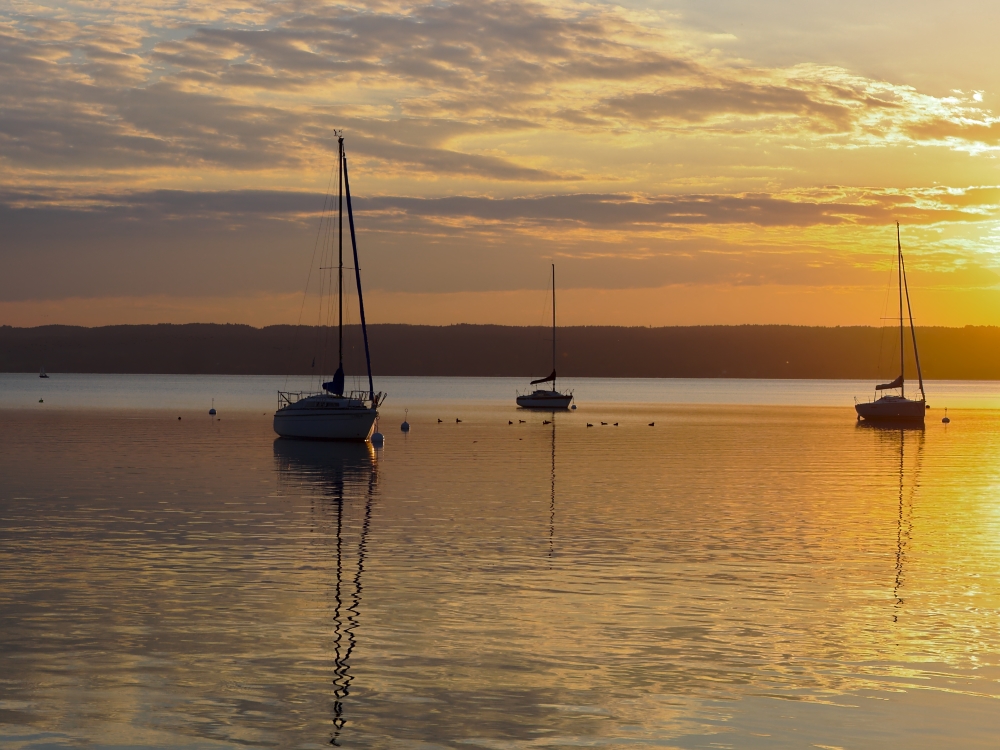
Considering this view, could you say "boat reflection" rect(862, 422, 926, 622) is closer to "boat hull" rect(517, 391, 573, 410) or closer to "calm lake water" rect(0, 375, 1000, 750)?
"calm lake water" rect(0, 375, 1000, 750)

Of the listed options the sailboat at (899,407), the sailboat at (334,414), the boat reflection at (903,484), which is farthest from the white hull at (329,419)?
the sailboat at (899,407)

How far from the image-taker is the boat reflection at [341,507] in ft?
54.1

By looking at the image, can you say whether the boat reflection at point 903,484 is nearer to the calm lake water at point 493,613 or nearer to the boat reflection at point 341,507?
the calm lake water at point 493,613

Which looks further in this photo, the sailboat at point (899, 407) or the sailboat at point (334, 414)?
the sailboat at point (899, 407)

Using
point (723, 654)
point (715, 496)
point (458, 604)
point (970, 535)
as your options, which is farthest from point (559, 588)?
point (715, 496)

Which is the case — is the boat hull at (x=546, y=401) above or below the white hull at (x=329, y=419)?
below

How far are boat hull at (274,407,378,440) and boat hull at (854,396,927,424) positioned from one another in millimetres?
52744

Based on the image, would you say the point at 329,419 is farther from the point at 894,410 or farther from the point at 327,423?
the point at 894,410

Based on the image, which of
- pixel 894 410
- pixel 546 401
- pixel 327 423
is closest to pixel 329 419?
pixel 327 423

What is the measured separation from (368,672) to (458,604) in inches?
197

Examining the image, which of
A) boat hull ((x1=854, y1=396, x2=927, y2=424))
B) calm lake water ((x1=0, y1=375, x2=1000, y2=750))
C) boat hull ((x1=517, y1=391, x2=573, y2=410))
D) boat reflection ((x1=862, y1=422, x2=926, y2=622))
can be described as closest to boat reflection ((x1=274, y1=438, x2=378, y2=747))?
calm lake water ((x1=0, y1=375, x2=1000, y2=750))

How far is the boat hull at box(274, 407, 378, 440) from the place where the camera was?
65.9m

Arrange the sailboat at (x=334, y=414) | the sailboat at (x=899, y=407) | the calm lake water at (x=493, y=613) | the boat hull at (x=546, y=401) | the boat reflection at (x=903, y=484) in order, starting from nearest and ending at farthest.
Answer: the calm lake water at (x=493, y=613) → the boat reflection at (x=903, y=484) → the sailboat at (x=334, y=414) → the sailboat at (x=899, y=407) → the boat hull at (x=546, y=401)

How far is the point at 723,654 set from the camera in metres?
16.7
